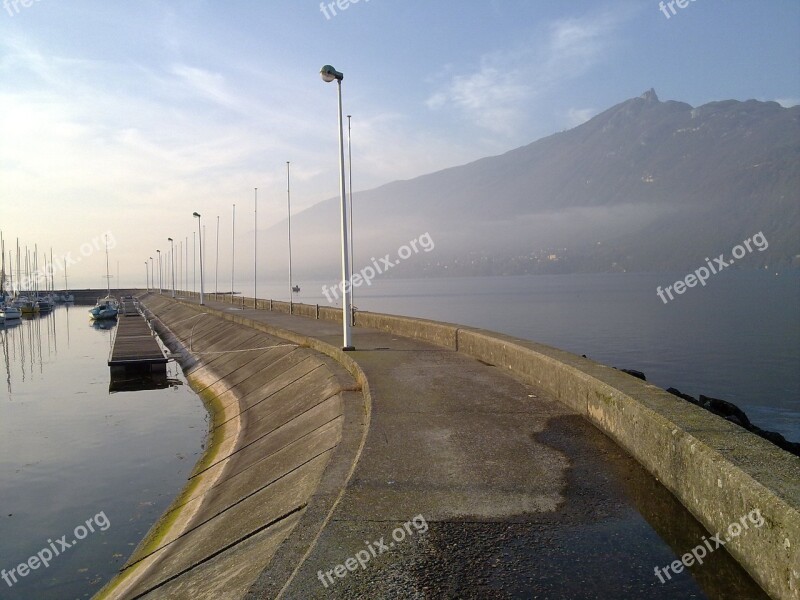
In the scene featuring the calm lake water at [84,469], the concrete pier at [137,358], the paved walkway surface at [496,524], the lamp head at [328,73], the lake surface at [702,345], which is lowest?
the lake surface at [702,345]

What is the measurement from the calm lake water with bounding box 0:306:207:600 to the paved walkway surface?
567 cm

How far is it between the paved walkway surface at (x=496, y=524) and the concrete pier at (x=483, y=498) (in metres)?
0.02

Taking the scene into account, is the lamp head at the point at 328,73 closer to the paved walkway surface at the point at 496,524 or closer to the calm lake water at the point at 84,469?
the paved walkway surface at the point at 496,524

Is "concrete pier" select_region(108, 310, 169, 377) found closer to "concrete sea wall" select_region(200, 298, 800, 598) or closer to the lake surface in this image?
"concrete sea wall" select_region(200, 298, 800, 598)

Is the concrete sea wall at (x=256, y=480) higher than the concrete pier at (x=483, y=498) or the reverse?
the reverse

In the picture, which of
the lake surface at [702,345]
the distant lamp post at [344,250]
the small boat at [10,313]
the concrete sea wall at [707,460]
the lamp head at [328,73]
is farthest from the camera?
the small boat at [10,313]

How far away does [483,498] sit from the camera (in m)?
5.46

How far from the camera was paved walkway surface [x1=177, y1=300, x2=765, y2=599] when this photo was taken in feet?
13.3

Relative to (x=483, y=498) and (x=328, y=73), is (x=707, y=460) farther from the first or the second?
(x=328, y=73)

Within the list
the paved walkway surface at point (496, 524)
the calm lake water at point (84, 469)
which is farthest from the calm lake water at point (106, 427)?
the paved walkway surface at point (496, 524)

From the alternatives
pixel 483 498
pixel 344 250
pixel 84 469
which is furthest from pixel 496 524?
pixel 84 469

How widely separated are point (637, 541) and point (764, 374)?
1471 inches

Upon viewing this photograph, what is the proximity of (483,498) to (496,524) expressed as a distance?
0.53 metres

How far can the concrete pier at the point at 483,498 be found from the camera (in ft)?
13.5
